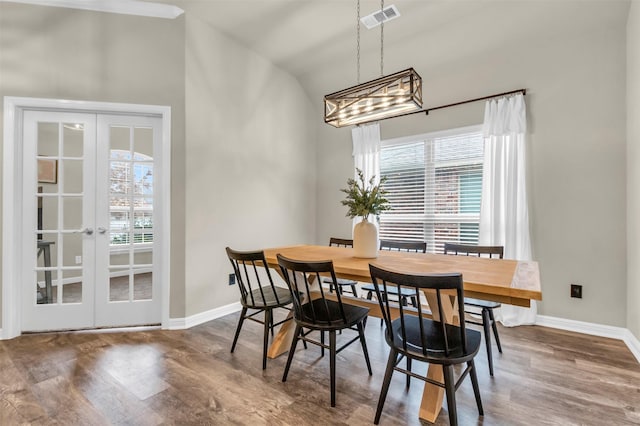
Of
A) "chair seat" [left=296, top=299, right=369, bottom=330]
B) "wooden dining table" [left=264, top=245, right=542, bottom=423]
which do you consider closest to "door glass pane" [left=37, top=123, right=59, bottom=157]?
"wooden dining table" [left=264, top=245, right=542, bottom=423]

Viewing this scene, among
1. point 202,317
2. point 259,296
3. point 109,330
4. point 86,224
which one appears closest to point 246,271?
point 259,296

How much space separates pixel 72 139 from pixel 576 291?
504 cm

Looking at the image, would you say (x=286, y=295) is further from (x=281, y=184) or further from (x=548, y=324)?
(x=548, y=324)

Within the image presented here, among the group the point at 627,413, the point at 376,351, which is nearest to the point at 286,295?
the point at 376,351

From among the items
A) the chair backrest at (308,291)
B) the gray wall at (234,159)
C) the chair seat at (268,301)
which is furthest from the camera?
the gray wall at (234,159)

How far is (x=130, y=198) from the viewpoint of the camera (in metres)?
3.02

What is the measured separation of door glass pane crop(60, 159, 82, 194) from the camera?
2.87 meters

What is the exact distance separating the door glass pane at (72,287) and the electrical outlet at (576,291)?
4733 mm

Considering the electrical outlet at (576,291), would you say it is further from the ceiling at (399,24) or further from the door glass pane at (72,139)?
the door glass pane at (72,139)

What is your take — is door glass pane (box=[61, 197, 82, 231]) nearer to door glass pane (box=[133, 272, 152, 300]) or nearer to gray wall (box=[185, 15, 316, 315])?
door glass pane (box=[133, 272, 152, 300])

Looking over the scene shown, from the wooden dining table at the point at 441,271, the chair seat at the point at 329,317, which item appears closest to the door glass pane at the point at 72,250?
the wooden dining table at the point at 441,271

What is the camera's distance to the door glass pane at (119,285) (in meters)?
2.96

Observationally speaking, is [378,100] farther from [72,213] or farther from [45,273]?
[45,273]

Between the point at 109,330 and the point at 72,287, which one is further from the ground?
the point at 72,287
